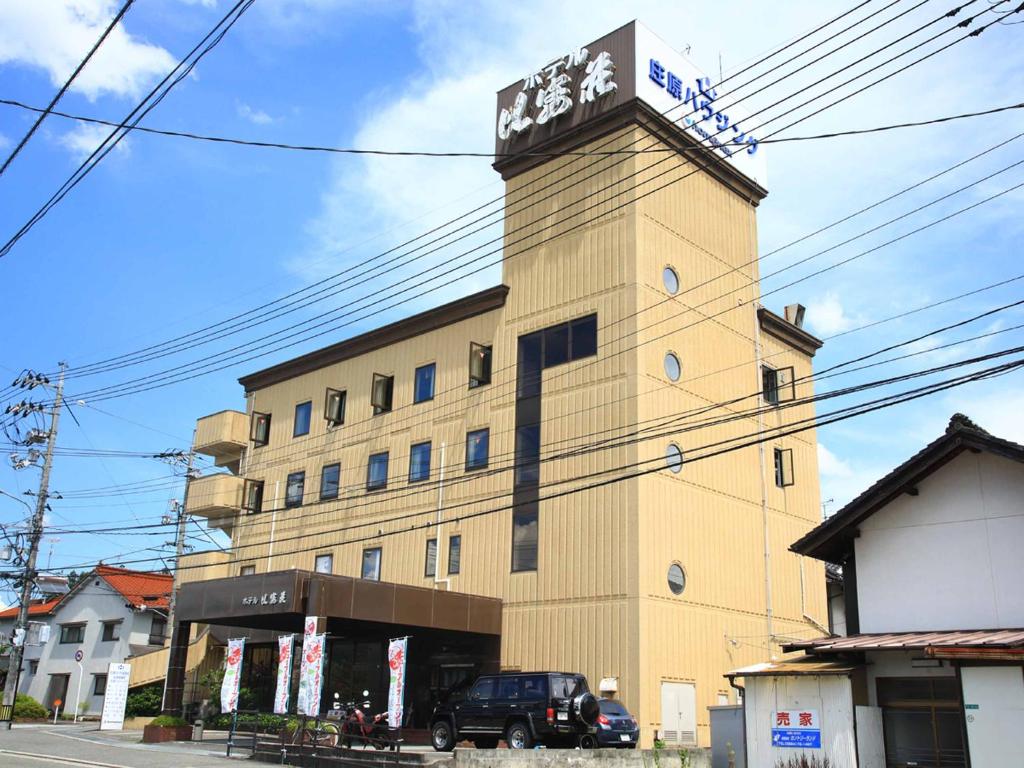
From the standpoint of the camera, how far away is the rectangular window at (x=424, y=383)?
35906mm

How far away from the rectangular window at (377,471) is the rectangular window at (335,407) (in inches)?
111

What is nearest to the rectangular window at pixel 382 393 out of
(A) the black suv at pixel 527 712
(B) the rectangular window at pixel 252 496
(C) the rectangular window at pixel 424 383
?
(C) the rectangular window at pixel 424 383

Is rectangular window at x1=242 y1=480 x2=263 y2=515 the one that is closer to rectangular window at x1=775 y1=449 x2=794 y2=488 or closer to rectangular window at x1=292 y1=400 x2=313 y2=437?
rectangular window at x1=292 y1=400 x2=313 y2=437

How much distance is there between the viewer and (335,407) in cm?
3950

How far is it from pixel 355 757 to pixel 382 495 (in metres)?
15.5

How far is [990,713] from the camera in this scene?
1547 cm

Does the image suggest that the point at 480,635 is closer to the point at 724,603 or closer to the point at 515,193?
the point at 724,603

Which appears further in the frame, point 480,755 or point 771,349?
point 771,349

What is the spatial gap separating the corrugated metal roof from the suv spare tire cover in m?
5.75

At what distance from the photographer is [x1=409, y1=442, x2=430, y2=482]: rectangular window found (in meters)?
35.1

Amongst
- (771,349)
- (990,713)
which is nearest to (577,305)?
(771,349)

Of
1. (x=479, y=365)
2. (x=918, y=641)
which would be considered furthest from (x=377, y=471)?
(x=918, y=641)

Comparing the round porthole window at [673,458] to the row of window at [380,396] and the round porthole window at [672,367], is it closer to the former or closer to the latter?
the round porthole window at [672,367]

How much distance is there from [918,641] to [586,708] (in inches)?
317
